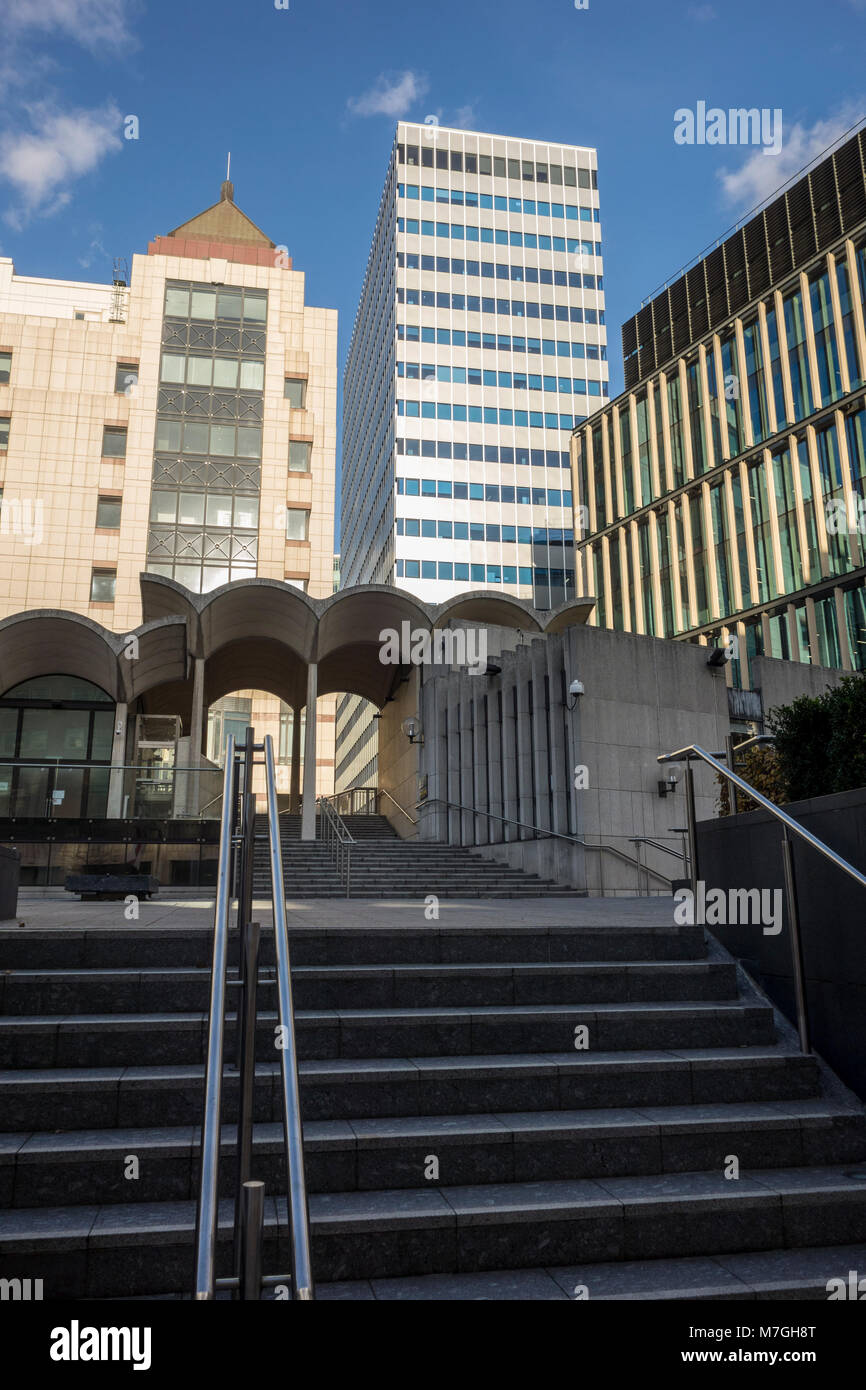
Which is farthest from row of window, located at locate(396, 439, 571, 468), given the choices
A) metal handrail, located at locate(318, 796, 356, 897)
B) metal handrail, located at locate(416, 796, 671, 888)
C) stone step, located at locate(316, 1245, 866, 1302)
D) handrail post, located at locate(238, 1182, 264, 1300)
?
handrail post, located at locate(238, 1182, 264, 1300)

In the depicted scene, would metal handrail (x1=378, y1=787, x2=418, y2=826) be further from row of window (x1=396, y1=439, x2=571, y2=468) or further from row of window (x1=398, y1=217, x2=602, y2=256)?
row of window (x1=398, y1=217, x2=602, y2=256)

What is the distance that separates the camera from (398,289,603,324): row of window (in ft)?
252

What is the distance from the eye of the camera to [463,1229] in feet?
13.2

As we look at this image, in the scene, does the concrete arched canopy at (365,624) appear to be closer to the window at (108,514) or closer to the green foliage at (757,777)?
the green foliage at (757,777)

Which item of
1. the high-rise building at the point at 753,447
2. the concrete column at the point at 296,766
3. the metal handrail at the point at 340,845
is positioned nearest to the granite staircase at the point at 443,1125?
the metal handrail at the point at 340,845

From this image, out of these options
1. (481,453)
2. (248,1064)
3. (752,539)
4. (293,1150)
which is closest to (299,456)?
(752,539)

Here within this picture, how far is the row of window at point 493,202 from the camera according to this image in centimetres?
7862

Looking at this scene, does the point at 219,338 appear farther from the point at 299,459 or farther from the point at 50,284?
the point at 50,284

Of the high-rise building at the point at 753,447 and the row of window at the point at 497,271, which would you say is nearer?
the high-rise building at the point at 753,447

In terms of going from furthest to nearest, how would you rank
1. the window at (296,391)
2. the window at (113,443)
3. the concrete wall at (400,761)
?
the window at (296,391)
the window at (113,443)
the concrete wall at (400,761)

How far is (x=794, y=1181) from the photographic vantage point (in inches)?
178

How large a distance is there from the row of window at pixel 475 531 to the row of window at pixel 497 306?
62.6ft

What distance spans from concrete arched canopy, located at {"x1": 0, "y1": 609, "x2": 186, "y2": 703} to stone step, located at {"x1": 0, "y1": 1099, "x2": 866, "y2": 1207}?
19.6 m

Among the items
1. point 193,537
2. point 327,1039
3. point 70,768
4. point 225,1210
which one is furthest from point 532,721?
point 193,537
